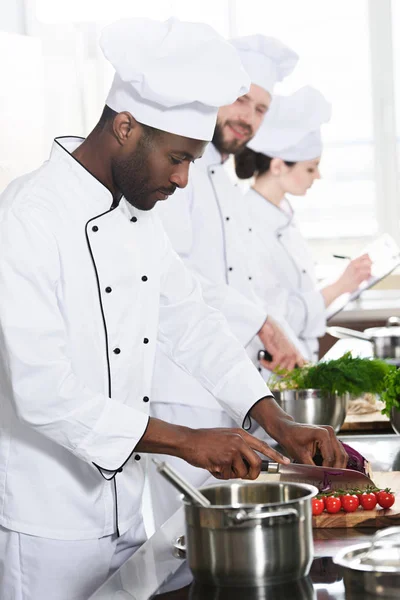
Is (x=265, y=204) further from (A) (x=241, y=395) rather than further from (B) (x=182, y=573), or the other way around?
(B) (x=182, y=573)

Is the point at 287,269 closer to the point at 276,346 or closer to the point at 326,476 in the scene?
the point at 276,346

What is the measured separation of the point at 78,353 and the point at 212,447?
13.8 inches

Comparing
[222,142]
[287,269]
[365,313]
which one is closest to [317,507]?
[222,142]

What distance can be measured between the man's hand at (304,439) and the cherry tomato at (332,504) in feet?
0.48

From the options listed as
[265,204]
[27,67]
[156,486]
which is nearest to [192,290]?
[156,486]

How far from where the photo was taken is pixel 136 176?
1.75m

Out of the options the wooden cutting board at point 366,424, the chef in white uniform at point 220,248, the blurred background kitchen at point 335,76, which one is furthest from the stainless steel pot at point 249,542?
the blurred background kitchen at point 335,76

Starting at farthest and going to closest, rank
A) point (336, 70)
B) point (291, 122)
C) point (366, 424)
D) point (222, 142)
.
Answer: point (336, 70), point (291, 122), point (222, 142), point (366, 424)

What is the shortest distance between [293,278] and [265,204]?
0.34 metres

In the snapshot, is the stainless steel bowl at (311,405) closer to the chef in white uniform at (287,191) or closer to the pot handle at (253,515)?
the pot handle at (253,515)

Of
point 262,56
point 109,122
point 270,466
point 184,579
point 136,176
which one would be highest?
point 262,56

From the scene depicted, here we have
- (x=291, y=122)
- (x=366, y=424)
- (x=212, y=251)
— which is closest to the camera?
(x=366, y=424)

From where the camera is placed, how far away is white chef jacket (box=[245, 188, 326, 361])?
3.99 m

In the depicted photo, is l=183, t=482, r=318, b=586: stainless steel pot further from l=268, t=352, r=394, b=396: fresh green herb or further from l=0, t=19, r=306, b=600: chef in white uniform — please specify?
l=268, t=352, r=394, b=396: fresh green herb
